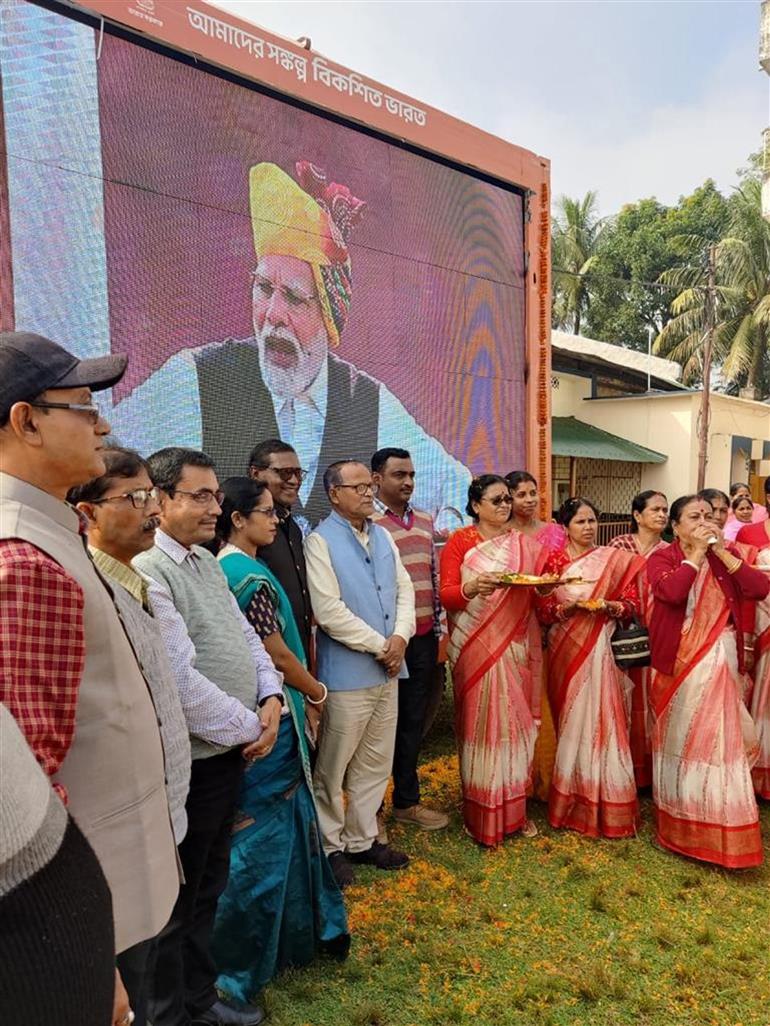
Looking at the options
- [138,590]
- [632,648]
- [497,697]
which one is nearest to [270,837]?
[138,590]

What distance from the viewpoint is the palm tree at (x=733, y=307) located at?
19969 mm

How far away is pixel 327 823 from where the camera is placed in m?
3.19

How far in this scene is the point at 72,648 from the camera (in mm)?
1104

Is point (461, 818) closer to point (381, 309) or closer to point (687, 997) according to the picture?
point (687, 997)

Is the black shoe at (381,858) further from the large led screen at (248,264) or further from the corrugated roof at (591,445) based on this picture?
the corrugated roof at (591,445)

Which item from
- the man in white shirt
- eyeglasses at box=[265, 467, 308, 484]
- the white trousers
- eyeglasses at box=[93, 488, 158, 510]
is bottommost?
the white trousers

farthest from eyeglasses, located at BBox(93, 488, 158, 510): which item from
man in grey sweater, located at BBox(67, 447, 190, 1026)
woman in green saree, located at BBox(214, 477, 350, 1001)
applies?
woman in green saree, located at BBox(214, 477, 350, 1001)

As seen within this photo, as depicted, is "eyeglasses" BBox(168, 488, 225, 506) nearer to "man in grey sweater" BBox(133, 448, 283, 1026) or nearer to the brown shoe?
"man in grey sweater" BBox(133, 448, 283, 1026)

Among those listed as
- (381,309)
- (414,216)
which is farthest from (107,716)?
(414,216)

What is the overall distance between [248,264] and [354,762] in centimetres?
349

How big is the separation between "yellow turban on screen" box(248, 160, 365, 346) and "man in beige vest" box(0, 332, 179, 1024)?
13.8 feet

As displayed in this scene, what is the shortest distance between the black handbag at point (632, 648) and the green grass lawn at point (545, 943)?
866mm

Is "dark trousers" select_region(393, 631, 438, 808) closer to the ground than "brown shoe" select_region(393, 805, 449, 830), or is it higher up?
higher up

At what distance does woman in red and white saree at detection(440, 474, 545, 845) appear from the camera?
345 centimetres
